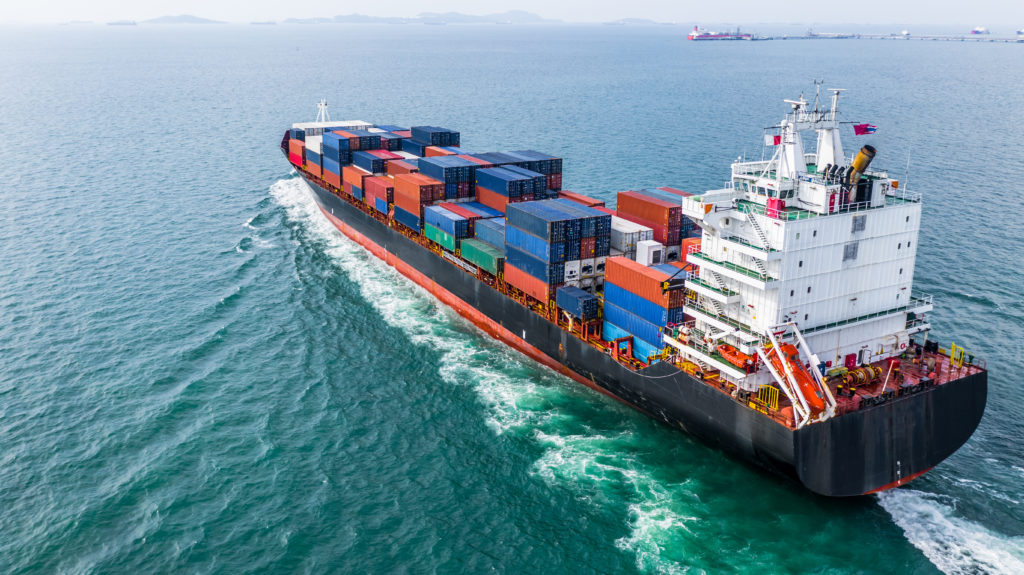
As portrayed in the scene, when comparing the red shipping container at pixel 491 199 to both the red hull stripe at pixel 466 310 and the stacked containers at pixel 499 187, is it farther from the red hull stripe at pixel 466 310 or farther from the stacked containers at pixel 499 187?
the red hull stripe at pixel 466 310

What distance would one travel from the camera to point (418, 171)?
6494cm

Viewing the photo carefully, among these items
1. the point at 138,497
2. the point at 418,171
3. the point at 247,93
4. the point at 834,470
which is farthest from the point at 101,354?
the point at 247,93

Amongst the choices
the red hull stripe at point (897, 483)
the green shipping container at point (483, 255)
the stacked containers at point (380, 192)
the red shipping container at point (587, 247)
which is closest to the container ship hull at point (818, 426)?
the red hull stripe at point (897, 483)

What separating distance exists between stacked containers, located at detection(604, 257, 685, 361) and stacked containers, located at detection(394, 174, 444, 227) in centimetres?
2098

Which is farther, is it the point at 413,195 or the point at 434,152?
the point at 434,152

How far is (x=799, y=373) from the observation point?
3350cm

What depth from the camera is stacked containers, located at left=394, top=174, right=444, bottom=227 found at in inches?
2261

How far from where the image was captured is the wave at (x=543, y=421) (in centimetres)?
A: 3130

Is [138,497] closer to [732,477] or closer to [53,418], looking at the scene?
[53,418]

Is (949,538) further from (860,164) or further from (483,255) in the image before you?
(483,255)

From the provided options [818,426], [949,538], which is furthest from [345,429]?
[949,538]

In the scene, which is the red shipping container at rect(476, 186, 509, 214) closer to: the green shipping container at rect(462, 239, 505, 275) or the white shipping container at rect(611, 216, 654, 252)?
the green shipping container at rect(462, 239, 505, 275)

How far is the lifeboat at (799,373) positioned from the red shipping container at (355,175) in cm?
4428

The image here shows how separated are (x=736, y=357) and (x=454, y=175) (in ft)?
99.7
